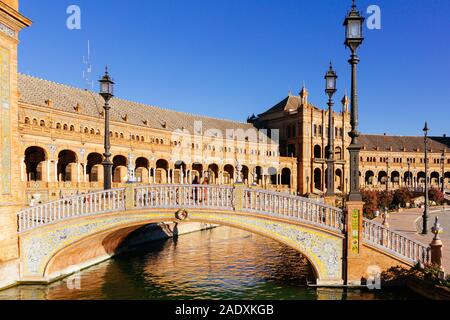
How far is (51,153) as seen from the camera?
36562mm

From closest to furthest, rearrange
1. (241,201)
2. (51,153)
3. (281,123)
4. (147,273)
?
(241,201), (147,273), (51,153), (281,123)

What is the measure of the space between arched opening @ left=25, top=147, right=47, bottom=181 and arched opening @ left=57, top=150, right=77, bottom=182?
2.45m

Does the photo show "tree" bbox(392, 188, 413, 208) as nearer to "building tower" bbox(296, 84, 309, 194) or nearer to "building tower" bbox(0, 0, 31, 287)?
"building tower" bbox(296, 84, 309, 194)

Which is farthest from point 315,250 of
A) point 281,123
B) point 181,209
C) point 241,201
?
point 281,123

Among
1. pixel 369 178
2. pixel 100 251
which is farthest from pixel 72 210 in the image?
pixel 369 178

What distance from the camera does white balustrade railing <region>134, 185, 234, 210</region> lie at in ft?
45.7

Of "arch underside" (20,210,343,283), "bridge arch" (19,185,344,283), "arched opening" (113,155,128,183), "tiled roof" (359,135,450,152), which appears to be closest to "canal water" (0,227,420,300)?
"arch underside" (20,210,343,283)

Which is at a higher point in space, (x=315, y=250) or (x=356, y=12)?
(x=356, y=12)

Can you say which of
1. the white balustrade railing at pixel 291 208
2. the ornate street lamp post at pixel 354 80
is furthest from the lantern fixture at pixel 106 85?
the ornate street lamp post at pixel 354 80

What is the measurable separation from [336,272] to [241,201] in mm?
4179

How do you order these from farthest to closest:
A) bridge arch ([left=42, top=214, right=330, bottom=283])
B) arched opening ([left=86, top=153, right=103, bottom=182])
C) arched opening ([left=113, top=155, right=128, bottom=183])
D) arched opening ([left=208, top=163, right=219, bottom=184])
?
arched opening ([left=208, top=163, right=219, bottom=184]) < arched opening ([left=113, top=155, right=128, bottom=183]) < arched opening ([left=86, top=153, right=103, bottom=182]) < bridge arch ([left=42, top=214, right=330, bottom=283])

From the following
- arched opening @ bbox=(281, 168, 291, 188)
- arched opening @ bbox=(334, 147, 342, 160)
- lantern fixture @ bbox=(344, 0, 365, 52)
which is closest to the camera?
lantern fixture @ bbox=(344, 0, 365, 52)

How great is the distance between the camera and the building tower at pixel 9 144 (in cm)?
1367
